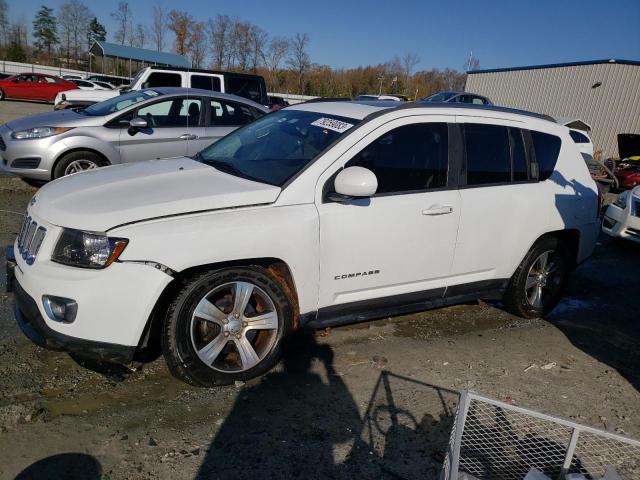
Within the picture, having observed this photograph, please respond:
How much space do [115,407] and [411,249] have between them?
2.16 metres

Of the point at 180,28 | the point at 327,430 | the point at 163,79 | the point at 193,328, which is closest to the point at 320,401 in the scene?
the point at 327,430

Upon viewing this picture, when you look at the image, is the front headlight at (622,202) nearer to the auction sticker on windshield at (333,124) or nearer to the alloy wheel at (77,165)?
the auction sticker on windshield at (333,124)

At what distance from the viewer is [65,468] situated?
7.84 ft

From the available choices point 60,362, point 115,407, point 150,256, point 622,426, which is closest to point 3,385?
point 60,362

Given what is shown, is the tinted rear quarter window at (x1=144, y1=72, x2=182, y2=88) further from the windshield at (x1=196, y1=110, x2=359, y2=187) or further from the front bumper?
the front bumper

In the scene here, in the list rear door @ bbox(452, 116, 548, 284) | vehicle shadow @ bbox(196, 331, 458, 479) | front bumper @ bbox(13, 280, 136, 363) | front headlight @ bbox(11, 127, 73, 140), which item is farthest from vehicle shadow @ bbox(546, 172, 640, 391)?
front headlight @ bbox(11, 127, 73, 140)

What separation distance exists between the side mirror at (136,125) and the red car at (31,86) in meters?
23.5

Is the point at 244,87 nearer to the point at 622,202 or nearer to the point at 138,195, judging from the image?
the point at 622,202

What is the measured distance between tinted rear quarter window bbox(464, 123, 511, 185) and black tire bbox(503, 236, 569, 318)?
0.79 metres

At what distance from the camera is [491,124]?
13.3 feet

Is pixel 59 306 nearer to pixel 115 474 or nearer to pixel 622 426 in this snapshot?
pixel 115 474

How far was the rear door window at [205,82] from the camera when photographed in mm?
11266

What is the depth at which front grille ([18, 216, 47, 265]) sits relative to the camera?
9.50 feet

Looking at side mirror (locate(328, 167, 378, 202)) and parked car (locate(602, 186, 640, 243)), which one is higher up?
side mirror (locate(328, 167, 378, 202))
